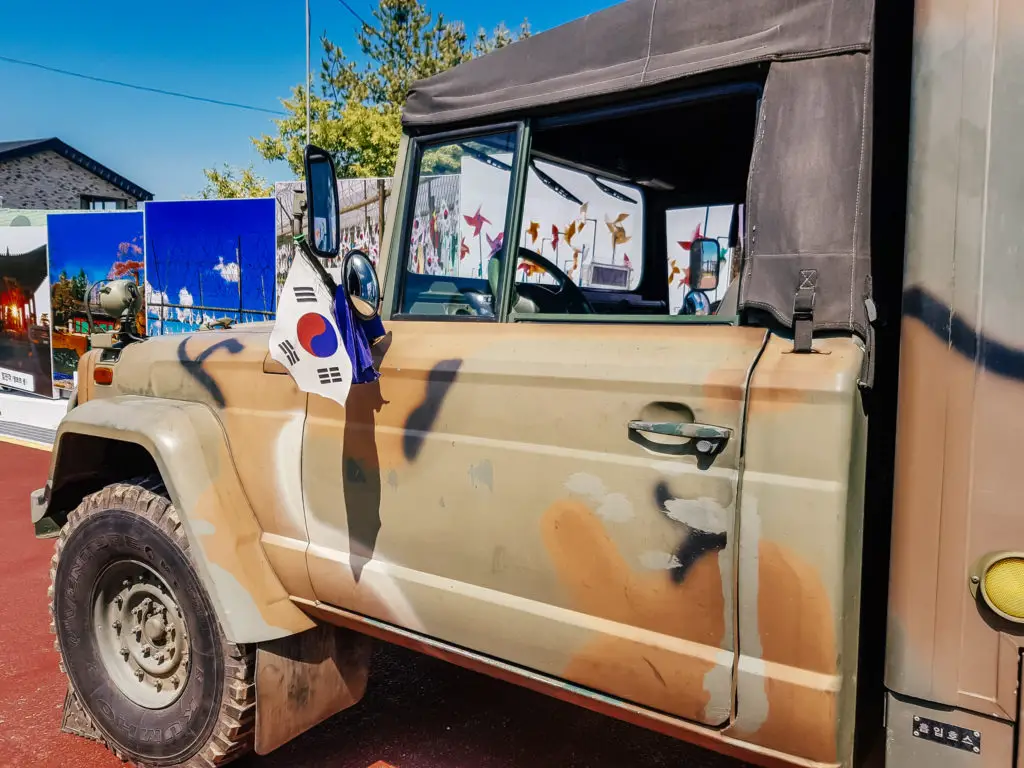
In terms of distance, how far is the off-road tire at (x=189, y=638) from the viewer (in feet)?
Answer: 8.35

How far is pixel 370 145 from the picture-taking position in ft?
80.9

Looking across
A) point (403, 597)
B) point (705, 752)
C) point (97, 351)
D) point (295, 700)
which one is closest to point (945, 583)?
point (403, 597)

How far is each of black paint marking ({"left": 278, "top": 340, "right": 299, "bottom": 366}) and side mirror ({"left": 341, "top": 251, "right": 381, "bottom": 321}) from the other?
194mm

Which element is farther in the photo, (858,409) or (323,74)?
(323,74)

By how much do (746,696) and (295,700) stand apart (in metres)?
1.59

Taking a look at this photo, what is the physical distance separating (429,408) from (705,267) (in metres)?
1.65

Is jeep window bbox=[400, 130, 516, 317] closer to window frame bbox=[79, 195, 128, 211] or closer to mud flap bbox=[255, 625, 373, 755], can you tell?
mud flap bbox=[255, 625, 373, 755]

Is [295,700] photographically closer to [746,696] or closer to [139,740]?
[139,740]

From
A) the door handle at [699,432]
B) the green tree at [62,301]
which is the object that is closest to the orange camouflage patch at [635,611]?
the door handle at [699,432]

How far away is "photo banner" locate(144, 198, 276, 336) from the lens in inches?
402

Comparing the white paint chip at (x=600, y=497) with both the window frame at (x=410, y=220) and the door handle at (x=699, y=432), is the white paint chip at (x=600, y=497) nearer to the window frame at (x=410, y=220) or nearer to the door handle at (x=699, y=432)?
the door handle at (x=699, y=432)

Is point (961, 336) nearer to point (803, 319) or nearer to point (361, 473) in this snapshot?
point (803, 319)

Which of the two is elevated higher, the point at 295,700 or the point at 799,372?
the point at 799,372

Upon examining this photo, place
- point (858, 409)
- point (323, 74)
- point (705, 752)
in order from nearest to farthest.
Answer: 1. point (858, 409)
2. point (705, 752)
3. point (323, 74)
